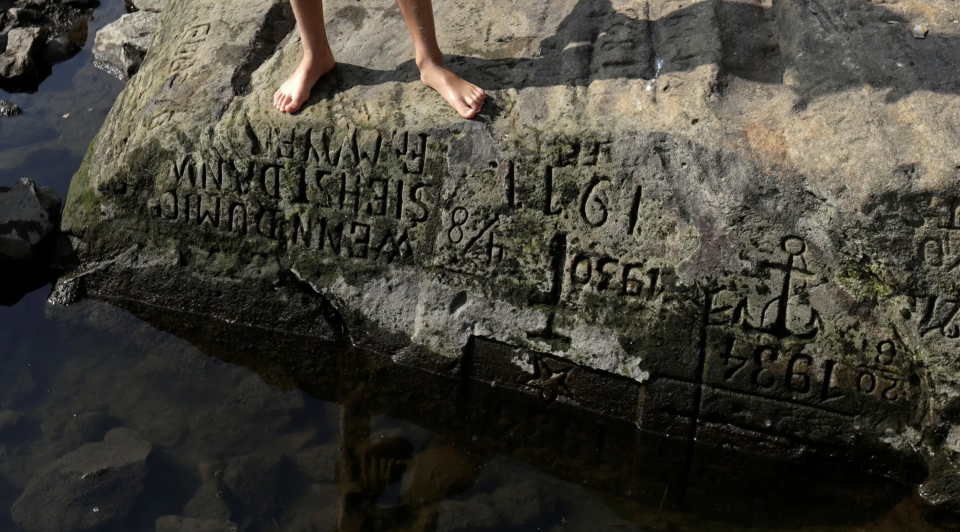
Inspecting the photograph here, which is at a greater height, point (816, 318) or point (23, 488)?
point (816, 318)

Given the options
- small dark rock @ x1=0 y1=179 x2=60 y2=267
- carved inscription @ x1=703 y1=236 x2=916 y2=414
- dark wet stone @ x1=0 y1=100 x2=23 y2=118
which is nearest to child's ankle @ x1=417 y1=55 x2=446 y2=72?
carved inscription @ x1=703 y1=236 x2=916 y2=414

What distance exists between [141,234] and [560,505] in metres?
2.22

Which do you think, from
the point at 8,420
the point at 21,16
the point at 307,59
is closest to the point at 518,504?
the point at 307,59

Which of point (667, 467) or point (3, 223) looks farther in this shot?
point (3, 223)

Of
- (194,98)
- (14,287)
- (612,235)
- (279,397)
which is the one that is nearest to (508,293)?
(612,235)

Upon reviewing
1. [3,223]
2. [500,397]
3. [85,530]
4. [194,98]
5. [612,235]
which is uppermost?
[194,98]

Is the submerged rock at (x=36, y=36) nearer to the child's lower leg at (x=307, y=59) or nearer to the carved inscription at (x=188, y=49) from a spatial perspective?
the carved inscription at (x=188, y=49)

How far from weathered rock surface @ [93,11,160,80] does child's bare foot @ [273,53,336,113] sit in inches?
101

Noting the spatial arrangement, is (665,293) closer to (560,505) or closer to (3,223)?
(560,505)

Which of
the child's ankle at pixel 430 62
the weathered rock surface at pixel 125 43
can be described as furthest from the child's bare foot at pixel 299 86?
the weathered rock surface at pixel 125 43

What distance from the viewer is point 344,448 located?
11.5ft

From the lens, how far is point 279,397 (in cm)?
372

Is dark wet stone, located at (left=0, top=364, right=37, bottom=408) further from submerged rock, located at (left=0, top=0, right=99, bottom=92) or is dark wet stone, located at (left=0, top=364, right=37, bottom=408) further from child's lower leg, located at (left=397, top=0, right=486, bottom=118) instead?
submerged rock, located at (left=0, top=0, right=99, bottom=92)

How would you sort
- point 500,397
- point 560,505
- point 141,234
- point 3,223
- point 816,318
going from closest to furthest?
point 816,318 < point 560,505 < point 500,397 < point 141,234 < point 3,223
